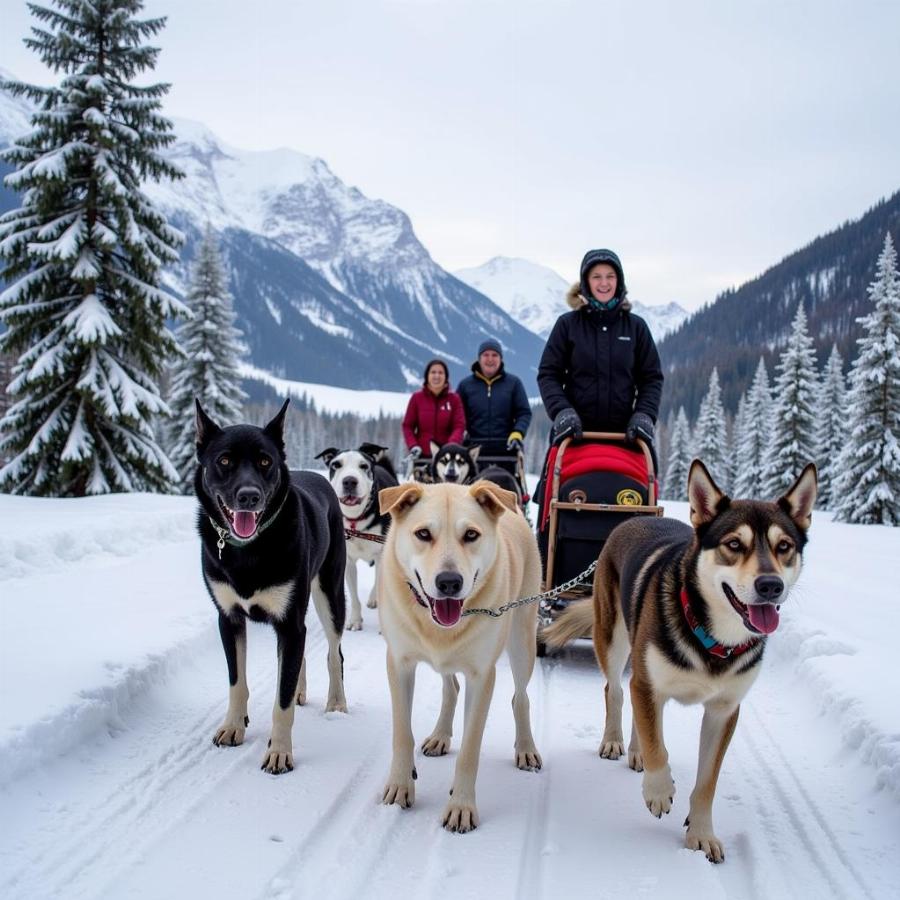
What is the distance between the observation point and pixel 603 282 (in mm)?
6461

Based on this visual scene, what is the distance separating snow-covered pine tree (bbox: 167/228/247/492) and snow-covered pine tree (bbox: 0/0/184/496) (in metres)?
12.7

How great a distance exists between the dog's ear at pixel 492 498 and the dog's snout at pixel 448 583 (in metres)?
0.58

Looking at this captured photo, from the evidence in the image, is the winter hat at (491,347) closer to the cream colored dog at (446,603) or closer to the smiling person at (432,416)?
the smiling person at (432,416)

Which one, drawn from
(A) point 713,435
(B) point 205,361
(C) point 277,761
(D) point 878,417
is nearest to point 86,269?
(C) point 277,761

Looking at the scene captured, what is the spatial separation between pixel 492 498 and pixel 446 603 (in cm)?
66

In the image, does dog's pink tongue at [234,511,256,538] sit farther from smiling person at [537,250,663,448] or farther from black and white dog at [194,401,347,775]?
smiling person at [537,250,663,448]

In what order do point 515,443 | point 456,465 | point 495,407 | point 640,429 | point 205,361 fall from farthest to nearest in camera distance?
point 205,361, point 495,407, point 515,443, point 456,465, point 640,429

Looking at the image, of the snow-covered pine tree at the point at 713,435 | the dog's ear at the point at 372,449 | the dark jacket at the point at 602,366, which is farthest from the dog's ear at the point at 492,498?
the snow-covered pine tree at the point at 713,435

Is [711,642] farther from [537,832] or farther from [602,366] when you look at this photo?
[602,366]

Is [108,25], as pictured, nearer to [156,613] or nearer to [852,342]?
[156,613]

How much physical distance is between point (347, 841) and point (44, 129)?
17438 mm

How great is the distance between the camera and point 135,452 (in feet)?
51.6

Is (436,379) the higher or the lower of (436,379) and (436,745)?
the higher

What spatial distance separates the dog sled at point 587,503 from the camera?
5.98 meters
